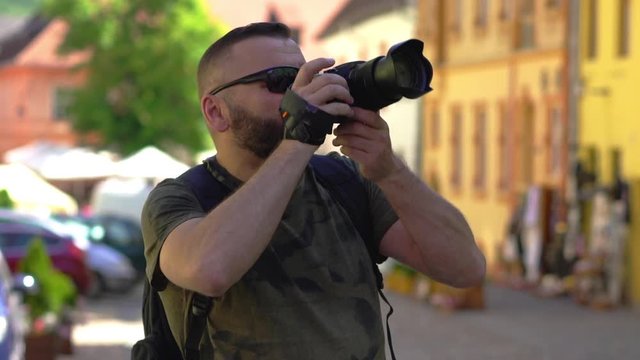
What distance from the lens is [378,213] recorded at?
15.0ft

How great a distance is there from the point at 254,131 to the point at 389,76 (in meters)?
0.40

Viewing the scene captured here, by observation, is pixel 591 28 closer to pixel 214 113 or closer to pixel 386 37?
pixel 386 37

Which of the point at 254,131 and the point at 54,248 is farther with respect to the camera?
the point at 54,248

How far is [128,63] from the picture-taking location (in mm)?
66562

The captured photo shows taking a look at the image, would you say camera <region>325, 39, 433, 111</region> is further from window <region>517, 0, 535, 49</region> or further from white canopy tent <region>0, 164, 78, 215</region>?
white canopy tent <region>0, 164, 78, 215</region>

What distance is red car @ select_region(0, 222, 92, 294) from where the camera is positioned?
95.2 ft

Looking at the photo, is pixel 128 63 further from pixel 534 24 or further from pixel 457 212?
pixel 457 212

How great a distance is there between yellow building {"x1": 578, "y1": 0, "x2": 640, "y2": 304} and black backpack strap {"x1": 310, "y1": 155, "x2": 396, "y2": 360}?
2605cm

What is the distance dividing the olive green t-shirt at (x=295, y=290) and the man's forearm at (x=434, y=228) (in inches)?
5.0

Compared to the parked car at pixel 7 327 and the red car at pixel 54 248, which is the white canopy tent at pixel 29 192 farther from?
the parked car at pixel 7 327

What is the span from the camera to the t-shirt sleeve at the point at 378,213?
4.56 m

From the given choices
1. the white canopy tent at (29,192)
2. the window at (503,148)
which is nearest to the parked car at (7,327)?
the window at (503,148)

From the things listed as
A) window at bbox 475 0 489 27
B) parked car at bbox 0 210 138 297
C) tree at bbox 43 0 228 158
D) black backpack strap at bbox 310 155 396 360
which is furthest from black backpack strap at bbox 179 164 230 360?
tree at bbox 43 0 228 158

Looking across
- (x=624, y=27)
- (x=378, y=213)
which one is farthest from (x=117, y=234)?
(x=378, y=213)
